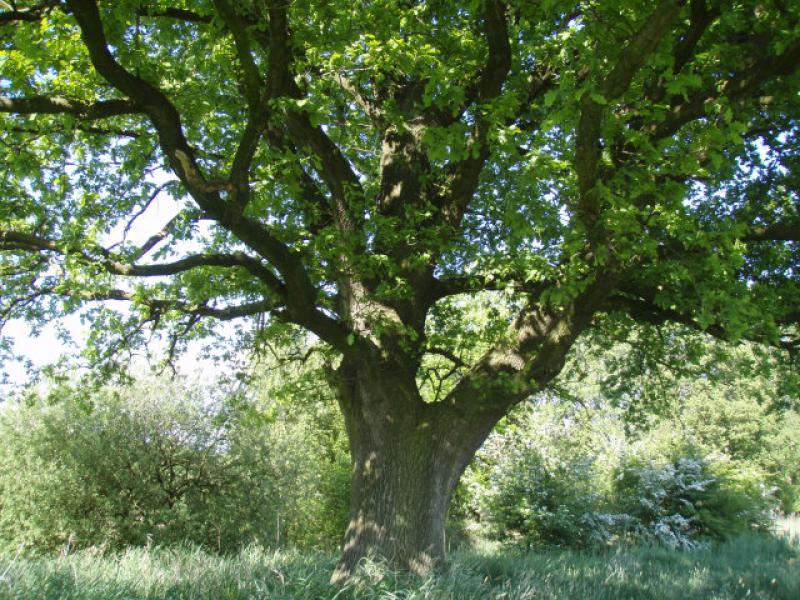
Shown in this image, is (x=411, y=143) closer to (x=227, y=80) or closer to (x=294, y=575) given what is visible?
(x=227, y=80)

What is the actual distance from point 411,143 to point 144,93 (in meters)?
3.34

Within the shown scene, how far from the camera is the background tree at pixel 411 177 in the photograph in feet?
16.9

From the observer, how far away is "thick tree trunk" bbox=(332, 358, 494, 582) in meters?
6.42

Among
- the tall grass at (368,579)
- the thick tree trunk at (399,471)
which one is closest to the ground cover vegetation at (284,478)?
the thick tree trunk at (399,471)

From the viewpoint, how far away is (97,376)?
8.72 meters

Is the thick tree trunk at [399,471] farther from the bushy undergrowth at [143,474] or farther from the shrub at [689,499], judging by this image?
the shrub at [689,499]

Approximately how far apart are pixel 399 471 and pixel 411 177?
132 inches

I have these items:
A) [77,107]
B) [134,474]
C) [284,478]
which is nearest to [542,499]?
[284,478]

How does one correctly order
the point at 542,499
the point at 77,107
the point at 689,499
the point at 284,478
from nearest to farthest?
1. the point at 77,107
2. the point at 284,478
3. the point at 542,499
4. the point at 689,499

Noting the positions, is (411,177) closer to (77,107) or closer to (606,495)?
(77,107)

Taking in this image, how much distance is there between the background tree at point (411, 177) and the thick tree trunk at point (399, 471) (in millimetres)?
22

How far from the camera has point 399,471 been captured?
6660 millimetres

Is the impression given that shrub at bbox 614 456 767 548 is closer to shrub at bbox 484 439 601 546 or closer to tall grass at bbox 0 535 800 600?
shrub at bbox 484 439 601 546

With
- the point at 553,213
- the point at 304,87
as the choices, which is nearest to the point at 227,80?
the point at 304,87
